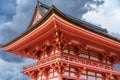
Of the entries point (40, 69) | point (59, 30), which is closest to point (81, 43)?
point (59, 30)

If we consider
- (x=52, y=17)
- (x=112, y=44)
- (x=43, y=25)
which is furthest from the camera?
(x=112, y=44)

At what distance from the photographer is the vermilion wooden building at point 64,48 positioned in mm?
18734

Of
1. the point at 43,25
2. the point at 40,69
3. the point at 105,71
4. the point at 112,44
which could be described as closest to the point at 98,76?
the point at 105,71

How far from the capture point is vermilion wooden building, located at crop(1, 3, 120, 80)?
18.7 meters

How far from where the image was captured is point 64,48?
2092cm

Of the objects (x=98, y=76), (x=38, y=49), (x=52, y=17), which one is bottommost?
(x=98, y=76)

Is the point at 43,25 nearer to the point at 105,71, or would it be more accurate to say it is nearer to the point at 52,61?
the point at 52,61

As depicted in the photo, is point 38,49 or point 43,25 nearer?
point 43,25

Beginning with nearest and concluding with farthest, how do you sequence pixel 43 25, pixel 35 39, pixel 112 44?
pixel 43 25
pixel 35 39
pixel 112 44

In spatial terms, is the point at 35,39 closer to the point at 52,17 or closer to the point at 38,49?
the point at 38,49

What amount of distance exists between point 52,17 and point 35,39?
4791mm

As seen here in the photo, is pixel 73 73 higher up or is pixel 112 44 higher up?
pixel 112 44

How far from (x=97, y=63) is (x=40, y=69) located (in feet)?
21.0

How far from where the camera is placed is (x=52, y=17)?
17.5 m
